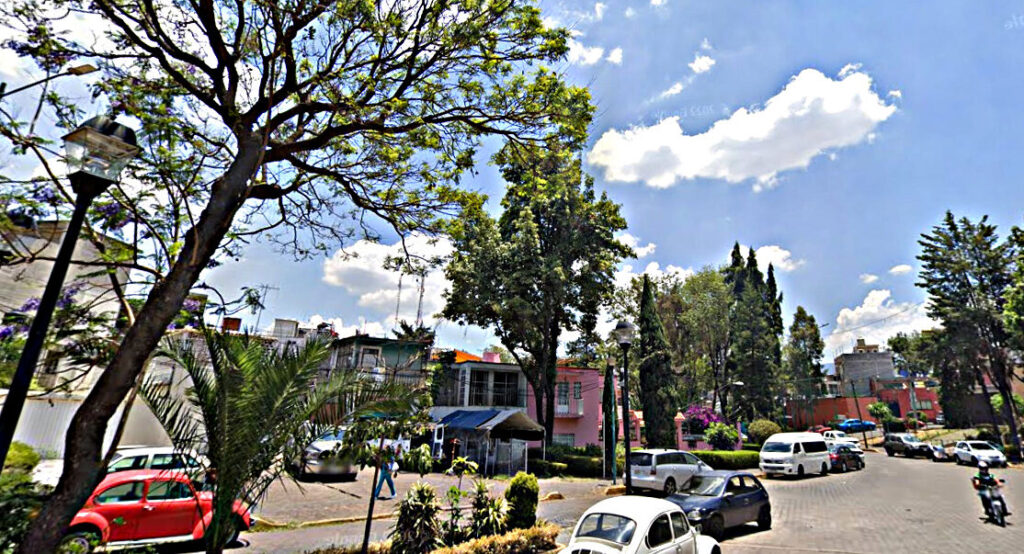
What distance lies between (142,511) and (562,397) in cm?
2624

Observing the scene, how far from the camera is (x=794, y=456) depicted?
23.1 metres

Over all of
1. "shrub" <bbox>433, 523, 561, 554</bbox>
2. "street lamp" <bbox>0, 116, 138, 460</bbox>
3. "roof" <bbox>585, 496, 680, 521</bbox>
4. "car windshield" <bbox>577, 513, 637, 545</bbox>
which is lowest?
"shrub" <bbox>433, 523, 561, 554</bbox>

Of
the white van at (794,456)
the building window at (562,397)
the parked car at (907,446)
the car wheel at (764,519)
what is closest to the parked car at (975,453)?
the parked car at (907,446)

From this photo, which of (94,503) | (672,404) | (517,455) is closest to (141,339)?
(94,503)

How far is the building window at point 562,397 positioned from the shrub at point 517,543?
22352mm

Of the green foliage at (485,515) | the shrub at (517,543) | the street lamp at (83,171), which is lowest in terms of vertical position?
the shrub at (517,543)

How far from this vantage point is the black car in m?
25.9

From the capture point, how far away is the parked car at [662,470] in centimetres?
1712

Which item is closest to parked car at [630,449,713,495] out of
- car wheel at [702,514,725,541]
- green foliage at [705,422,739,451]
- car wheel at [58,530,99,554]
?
car wheel at [702,514,725,541]

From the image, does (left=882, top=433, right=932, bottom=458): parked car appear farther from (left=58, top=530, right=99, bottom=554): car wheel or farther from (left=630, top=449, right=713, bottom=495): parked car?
(left=58, top=530, right=99, bottom=554): car wheel

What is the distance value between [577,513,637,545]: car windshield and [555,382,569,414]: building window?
2507 cm

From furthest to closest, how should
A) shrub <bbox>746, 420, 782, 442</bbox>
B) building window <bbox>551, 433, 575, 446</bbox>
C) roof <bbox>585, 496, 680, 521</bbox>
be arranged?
shrub <bbox>746, 420, 782, 442</bbox>
building window <bbox>551, 433, 575, 446</bbox>
roof <bbox>585, 496, 680, 521</bbox>

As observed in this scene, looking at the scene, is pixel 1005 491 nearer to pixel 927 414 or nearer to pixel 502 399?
pixel 502 399

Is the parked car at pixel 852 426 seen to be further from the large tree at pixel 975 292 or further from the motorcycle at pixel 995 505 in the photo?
the motorcycle at pixel 995 505
